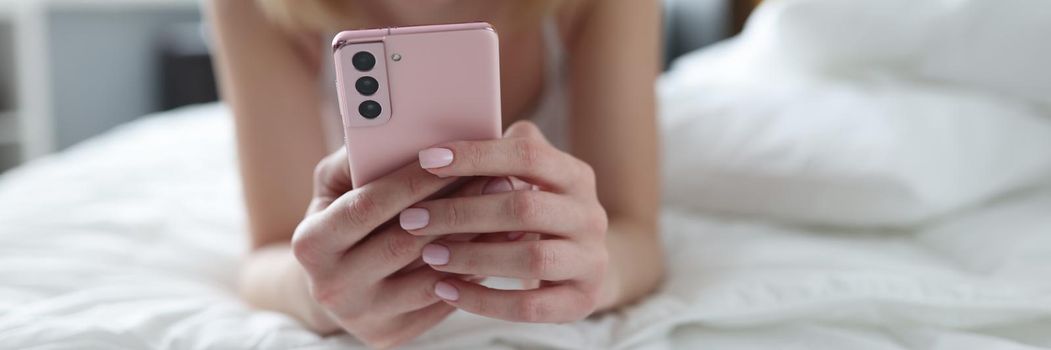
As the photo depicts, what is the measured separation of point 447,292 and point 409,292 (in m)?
0.03

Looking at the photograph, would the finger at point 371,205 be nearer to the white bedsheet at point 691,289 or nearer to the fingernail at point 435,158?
the fingernail at point 435,158

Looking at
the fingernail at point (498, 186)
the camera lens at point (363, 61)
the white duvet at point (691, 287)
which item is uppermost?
the camera lens at point (363, 61)

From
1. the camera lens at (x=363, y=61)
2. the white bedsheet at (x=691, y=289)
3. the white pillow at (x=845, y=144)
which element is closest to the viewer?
the camera lens at (x=363, y=61)

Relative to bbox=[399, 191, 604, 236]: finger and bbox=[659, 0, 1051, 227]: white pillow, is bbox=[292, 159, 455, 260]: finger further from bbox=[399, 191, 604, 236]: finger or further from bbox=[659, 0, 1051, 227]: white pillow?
bbox=[659, 0, 1051, 227]: white pillow

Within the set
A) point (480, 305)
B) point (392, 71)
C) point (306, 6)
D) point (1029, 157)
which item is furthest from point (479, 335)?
point (1029, 157)

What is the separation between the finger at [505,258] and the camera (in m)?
0.45

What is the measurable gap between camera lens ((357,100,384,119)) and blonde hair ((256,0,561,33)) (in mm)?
355

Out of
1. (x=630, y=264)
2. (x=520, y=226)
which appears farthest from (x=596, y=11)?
(x=520, y=226)

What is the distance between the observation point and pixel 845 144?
73 cm

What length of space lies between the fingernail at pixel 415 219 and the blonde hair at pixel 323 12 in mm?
376

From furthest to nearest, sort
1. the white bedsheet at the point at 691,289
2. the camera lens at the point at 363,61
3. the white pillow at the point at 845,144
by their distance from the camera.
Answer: the white pillow at the point at 845,144 → the white bedsheet at the point at 691,289 → the camera lens at the point at 363,61

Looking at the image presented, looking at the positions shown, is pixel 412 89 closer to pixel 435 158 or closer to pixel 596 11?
pixel 435 158

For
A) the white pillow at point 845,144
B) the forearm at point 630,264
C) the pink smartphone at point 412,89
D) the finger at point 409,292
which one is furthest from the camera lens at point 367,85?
the white pillow at point 845,144

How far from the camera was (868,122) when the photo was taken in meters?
0.74
